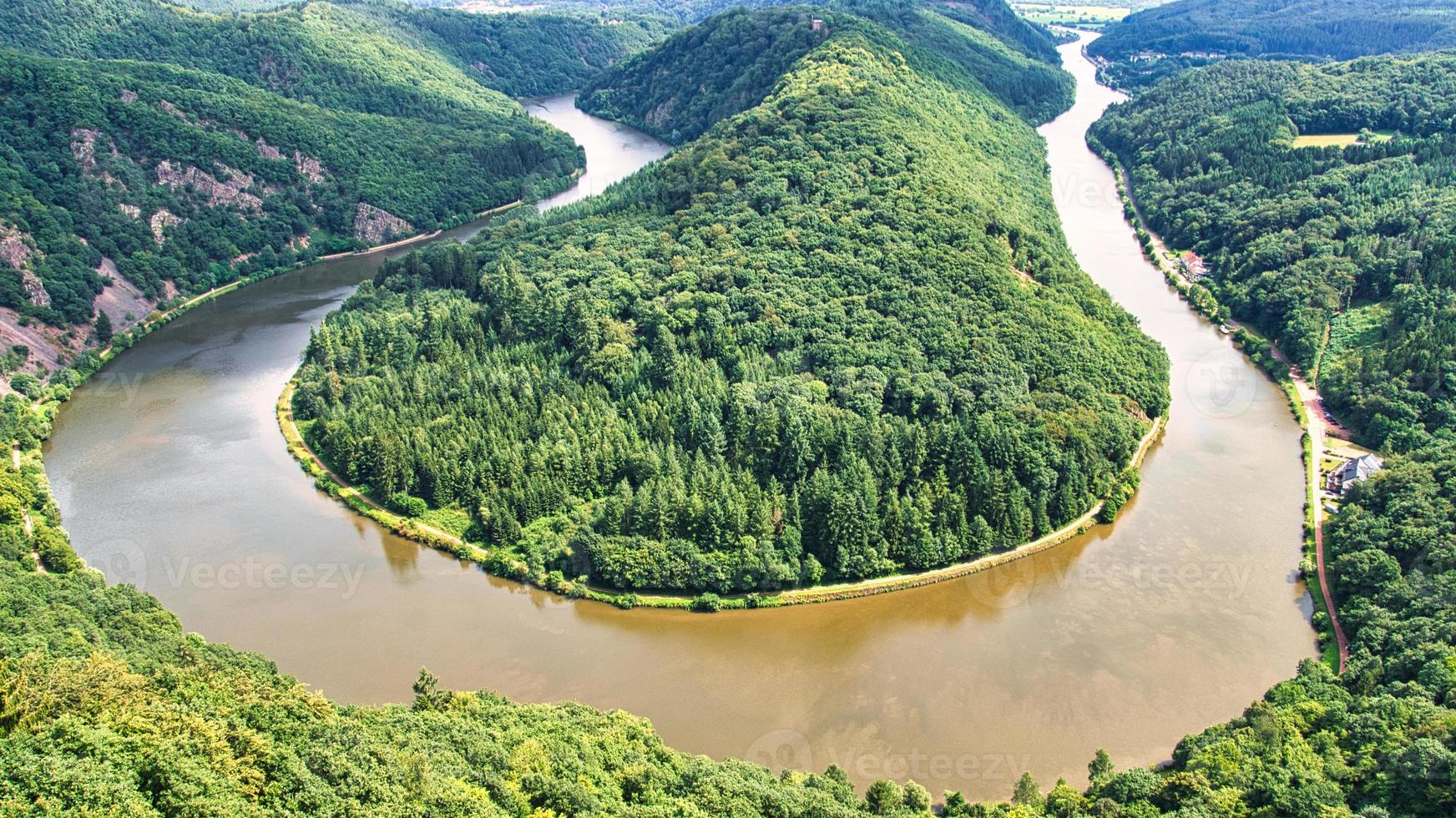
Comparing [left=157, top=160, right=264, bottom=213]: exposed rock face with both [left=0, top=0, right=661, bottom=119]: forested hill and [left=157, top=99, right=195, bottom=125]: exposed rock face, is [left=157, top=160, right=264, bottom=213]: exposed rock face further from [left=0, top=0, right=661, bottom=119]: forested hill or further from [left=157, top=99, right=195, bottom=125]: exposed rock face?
[left=0, top=0, right=661, bottom=119]: forested hill

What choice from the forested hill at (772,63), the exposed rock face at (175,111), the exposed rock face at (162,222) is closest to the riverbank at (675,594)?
the exposed rock face at (162,222)

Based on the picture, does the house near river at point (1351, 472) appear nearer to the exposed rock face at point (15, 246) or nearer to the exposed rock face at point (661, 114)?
the exposed rock face at point (15, 246)

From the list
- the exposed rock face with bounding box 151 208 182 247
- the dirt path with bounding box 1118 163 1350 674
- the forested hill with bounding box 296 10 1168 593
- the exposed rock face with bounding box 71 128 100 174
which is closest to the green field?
the dirt path with bounding box 1118 163 1350 674

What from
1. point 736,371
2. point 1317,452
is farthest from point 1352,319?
point 736,371

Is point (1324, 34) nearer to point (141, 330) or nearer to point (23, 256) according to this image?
point (141, 330)

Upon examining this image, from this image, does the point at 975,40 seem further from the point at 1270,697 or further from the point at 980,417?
the point at 1270,697

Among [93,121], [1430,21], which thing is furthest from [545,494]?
[1430,21]

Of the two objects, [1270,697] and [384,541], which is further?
[384,541]
